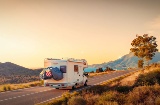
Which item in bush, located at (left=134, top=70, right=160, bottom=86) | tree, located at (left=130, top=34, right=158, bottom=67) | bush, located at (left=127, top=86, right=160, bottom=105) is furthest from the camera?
tree, located at (left=130, top=34, right=158, bottom=67)

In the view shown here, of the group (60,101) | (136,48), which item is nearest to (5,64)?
(136,48)

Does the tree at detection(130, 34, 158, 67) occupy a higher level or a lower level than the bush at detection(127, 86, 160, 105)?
higher

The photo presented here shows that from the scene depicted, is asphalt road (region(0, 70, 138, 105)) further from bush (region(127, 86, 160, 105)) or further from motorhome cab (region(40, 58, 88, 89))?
bush (region(127, 86, 160, 105))

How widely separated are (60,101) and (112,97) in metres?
3.84

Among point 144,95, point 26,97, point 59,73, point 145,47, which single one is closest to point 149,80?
point 144,95

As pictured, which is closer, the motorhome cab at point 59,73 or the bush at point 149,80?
the bush at point 149,80

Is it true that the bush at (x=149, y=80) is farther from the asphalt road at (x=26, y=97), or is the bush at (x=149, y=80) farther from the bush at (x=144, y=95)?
the asphalt road at (x=26, y=97)

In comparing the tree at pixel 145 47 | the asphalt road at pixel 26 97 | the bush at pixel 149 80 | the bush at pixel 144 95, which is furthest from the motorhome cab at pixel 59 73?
the tree at pixel 145 47

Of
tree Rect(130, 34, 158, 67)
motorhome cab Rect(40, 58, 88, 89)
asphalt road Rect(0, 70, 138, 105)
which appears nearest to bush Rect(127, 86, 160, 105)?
asphalt road Rect(0, 70, 138, 105)

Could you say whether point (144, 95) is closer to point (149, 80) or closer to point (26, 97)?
point (149, 80)

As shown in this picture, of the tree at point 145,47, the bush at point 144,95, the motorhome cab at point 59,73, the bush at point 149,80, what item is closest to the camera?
the bush at point 144,95

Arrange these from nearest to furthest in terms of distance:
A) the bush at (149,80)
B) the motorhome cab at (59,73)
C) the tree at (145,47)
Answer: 1. the bush at (149,80)
2. the motorhome cab at (59,73)
3. the tree at (145,47)

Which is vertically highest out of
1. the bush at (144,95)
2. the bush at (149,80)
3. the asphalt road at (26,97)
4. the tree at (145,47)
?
the tree at (145,47)

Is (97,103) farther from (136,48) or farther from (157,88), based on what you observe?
(136,48)
